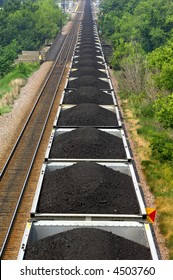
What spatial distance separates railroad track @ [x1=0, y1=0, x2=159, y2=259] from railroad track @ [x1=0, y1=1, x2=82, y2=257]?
1098mm

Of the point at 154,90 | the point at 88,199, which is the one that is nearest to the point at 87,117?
the point at 88,199

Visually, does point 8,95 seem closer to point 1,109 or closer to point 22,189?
point 1,109

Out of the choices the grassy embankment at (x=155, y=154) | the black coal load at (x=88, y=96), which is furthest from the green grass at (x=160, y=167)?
the black coal load at (x=88, y=96)

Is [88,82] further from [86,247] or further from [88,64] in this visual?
[86,247]

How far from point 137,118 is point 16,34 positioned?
53.4 metres

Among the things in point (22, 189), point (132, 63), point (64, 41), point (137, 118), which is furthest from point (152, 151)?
point (64, 41)

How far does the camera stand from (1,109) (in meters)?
29.6

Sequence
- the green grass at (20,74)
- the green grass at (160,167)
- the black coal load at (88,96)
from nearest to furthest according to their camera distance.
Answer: the green grass at (160,167) < the black coal load at (88,96) < the green grass at (20,74)

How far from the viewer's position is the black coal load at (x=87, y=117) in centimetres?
1985

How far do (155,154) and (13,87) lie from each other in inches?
823

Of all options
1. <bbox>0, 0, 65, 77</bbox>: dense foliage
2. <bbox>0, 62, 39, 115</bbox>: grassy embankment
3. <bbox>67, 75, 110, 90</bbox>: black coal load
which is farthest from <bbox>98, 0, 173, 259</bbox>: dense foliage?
<bbox>0, 0, 65, 77</bbox>: dense foliage

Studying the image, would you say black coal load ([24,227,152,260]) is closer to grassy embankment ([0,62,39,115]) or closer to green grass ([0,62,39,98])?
grassy embankment ([0,62,39,115])

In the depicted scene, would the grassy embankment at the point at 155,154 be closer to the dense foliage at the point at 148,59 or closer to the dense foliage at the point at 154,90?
the dense foliage at the point at 154,90

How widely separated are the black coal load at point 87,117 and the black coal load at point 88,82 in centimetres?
607
